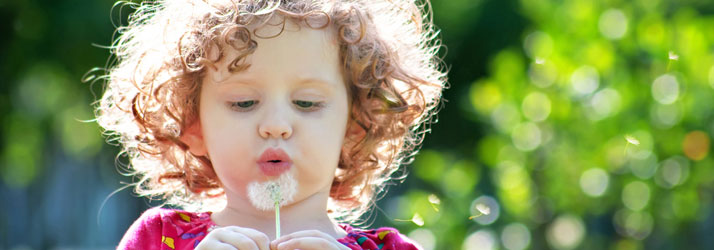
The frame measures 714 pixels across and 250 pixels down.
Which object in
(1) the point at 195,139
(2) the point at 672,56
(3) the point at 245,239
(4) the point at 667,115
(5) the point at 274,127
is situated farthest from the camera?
(4) the point at 667,115

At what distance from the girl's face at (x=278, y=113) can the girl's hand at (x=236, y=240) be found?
19cm

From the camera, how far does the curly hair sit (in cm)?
192

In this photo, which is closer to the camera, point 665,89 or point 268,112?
point 268,112

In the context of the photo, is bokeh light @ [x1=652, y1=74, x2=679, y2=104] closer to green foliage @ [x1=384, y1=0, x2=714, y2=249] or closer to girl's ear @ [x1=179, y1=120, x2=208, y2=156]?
green foliage @ [x1=384, y1=0, x2=714, y2=249]

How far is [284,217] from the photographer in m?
1.88

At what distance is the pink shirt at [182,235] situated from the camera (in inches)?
76.2

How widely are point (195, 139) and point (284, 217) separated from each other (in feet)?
0.97

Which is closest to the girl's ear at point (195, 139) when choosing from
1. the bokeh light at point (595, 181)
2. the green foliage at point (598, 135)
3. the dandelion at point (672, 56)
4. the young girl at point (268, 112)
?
the young girl at point (268, 112)

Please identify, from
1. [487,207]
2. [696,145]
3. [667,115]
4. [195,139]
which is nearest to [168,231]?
[195,139]

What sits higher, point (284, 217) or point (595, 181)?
point (284, 217)

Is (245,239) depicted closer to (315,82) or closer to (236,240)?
(236,240)

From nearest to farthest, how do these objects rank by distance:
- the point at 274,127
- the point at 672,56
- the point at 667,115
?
1. the point at 274,127
2. the point at 672,56
3. the point at 667,115

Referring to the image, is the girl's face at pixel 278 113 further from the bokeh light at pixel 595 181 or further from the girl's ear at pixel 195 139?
the bokeh light at pixel 595 181

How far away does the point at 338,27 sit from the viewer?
195 centimetres
